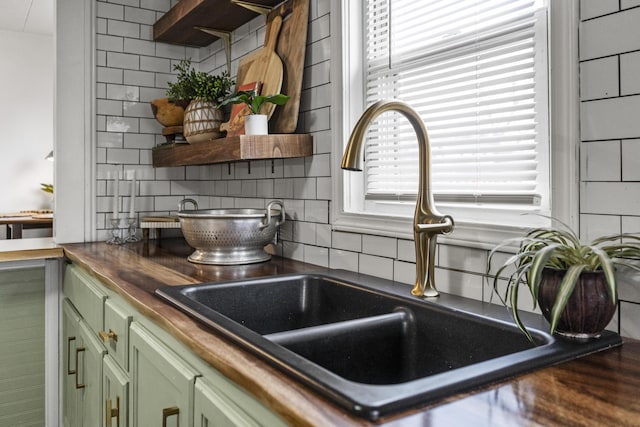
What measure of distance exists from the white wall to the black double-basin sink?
203 inches

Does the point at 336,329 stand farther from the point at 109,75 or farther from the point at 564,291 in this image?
the point at 109,75

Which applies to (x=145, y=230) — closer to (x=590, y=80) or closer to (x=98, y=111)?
(x=98, y=111)

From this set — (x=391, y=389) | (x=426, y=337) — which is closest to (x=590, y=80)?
(x=426, y=337)

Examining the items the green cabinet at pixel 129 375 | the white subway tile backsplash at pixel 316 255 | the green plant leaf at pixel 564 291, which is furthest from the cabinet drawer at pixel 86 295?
the green plant leaf at pixel 564 291

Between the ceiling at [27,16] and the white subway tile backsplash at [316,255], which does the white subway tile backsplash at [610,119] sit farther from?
the ceiling at [27,16]

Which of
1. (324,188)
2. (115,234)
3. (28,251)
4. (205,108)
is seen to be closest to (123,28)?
(205,108)

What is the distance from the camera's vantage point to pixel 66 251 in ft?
7.63

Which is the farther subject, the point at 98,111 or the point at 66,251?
the point at 98,111

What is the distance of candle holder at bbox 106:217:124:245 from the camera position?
251 centimetres

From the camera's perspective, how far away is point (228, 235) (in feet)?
6.02

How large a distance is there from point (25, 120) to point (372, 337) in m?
5.75

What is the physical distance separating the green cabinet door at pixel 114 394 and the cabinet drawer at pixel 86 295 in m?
0.16

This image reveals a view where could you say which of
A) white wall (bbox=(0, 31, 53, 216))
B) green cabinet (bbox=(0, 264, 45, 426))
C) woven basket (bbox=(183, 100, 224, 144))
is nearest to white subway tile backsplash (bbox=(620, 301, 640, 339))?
woven basket (bbox=(183, 100, 224, 144))

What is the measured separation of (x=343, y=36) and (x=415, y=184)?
0.54 m
